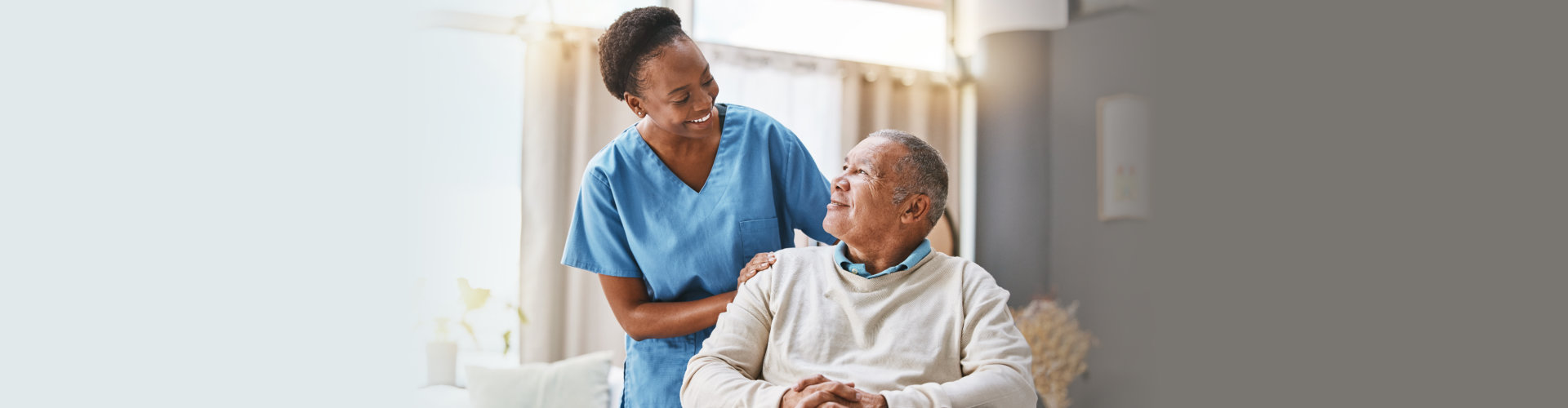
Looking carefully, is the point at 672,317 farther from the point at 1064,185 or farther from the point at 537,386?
the point at 1064,185

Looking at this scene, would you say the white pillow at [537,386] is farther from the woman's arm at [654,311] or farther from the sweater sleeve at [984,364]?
the sweater sleeve at [984,364]

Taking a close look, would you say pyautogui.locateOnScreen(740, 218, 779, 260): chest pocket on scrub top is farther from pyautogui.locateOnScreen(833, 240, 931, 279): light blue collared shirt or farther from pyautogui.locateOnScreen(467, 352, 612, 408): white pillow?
pyautogui.locateOnScreen(467, 352, 612, 408): white pillow

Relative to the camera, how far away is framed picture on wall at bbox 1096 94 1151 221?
2.99 meters

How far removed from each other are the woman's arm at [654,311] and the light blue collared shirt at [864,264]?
0.18m

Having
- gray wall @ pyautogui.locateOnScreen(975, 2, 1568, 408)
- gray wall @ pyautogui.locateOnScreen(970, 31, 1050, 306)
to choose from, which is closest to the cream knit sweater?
gray wall @ pyautogui.locateOnScreen(975, 2, 1568, 408)

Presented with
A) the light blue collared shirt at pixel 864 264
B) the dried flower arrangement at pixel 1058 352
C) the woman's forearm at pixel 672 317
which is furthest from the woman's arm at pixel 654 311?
the dried flower arrangement at pixel 1058 352

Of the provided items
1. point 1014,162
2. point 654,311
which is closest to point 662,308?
point 654,311

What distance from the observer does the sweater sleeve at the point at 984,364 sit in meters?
1.12

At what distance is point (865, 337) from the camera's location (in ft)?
4.13

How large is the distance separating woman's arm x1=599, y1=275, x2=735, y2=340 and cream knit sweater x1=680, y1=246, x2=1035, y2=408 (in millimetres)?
99

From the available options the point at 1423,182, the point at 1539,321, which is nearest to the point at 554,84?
the point at 1423,182

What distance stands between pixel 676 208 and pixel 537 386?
1.91 meters

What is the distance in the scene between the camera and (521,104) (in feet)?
11.5

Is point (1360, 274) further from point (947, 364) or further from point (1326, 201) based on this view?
point (947, 364)
